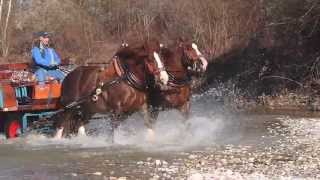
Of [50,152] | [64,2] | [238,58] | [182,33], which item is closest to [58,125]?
[50,152]

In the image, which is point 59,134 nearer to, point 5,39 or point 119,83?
point 119,83

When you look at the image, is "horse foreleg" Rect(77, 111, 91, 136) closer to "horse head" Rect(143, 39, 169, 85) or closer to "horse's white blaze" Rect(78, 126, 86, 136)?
"horse's white blaze" Rect(78, 126, 86, 136)

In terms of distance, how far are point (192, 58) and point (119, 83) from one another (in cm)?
141

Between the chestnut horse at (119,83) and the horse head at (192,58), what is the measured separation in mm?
497

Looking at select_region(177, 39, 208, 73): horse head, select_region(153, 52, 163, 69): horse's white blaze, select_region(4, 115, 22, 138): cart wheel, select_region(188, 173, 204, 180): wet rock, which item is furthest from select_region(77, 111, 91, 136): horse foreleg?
select_region(188, 173, 204, 180): wet rock

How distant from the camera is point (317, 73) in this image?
1947 centimetres

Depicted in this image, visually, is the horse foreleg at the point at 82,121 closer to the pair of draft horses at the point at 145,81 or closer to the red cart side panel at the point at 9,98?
the pair of draft horses at the point at 145,81

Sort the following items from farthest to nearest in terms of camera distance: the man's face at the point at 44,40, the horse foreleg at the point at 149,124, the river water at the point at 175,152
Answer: the man's face at the point at 44,40 < the horse foreleg at the point at 149,124 < the river water at the point at 175,152

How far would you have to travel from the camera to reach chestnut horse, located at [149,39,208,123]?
1227 centimetres

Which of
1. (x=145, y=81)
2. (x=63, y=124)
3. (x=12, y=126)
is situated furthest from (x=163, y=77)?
(x=12, y=126)

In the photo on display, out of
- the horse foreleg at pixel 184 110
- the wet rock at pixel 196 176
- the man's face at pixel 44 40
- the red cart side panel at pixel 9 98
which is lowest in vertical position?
the wet rock at pixel 196 176

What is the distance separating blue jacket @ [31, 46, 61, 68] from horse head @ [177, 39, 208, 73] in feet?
9.38

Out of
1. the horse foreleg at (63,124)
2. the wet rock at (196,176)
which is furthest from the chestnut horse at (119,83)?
the wet rock at (196,176)

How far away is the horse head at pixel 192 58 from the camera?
40.0 ft
